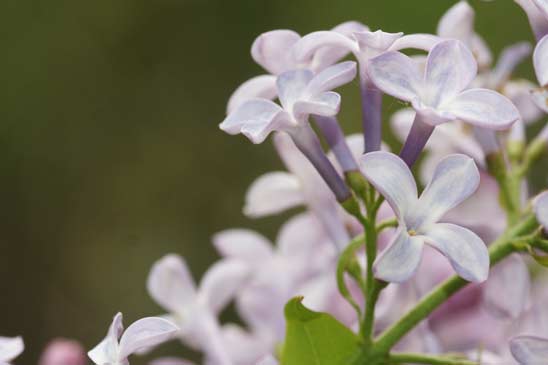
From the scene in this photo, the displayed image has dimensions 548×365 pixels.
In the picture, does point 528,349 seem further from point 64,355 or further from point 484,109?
point 64,355

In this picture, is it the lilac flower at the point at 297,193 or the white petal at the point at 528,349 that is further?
the lilac flower at the point at 297,193

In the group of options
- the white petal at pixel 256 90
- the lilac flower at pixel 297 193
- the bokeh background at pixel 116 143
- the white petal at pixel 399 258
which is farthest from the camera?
the bokeh background at pixel 116 143

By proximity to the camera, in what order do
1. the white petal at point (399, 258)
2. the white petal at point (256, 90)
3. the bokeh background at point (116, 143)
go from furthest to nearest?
1. the bokeh background at point (116, 143)
2. the white petal at point (256, 90)
3. the white petal at point (399, 258)

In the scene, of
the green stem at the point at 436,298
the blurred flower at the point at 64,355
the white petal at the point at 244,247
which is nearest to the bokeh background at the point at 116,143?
the white petal at the point at 244,247

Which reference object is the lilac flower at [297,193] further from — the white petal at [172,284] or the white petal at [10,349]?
the white petal at [10,349]

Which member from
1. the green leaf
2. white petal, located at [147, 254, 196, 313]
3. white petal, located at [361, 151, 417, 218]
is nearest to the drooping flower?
white petal, located at [147, 254, 196, 313]

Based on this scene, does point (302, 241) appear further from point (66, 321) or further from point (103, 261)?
point (103, 261)

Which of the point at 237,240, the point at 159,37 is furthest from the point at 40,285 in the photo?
the point at 237,240
